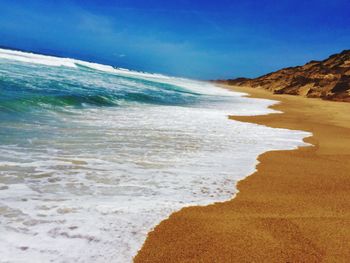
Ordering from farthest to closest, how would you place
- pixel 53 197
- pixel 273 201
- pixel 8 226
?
pixel 273 201 → pixel 53 197 → pixel 8 226

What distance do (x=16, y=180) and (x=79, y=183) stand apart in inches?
30.0

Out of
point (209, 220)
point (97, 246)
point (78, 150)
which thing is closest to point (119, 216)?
point (97, 246)

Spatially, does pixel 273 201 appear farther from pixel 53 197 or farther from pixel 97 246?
pixel 53 197

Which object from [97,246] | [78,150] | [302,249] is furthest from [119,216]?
[78,150]

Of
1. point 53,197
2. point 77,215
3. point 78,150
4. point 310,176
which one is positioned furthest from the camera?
point 78,150

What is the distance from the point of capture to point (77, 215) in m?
3.62

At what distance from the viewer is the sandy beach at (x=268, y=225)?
304cm

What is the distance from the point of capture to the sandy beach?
3.04 metres

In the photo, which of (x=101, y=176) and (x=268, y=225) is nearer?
(x=268, y=225)

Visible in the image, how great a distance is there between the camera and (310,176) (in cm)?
559

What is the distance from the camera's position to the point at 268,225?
3.64m

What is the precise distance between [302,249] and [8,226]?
259cm

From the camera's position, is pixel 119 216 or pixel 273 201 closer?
pixel 119 216

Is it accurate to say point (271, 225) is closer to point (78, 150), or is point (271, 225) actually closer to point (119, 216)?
point (119, 216)
